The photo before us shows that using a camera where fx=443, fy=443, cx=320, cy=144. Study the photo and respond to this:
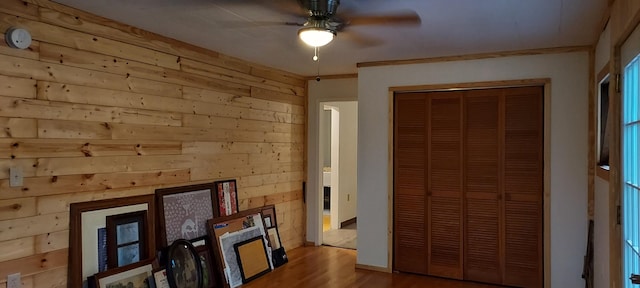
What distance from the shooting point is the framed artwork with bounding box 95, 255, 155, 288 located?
310cm

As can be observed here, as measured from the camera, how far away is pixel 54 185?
2977mm

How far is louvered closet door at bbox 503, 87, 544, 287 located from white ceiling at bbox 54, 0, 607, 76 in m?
0.58

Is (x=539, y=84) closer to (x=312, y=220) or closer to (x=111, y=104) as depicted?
(x=312, y=220)

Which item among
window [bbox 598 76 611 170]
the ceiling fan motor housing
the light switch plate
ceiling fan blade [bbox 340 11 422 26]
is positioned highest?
ceiling fan blade [bbox 340 11 422 26]

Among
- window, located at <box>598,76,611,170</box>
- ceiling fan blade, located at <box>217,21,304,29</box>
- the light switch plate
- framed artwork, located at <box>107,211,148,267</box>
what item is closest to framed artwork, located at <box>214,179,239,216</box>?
framed artwork, located at <box>107,211,148,267</box>

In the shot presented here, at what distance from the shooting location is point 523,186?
168 inches

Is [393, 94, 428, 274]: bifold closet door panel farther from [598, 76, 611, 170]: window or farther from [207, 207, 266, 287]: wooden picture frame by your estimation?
[207, 207, 266, 287]: wooden picture frame

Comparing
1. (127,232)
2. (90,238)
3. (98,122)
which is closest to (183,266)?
(127,232)

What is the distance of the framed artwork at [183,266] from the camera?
358 cm

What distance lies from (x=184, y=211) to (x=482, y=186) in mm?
2880

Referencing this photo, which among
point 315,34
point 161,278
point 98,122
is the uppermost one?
point 315,34

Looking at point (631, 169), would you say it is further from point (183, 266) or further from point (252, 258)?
point (252, 258)

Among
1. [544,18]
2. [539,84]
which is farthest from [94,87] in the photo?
[539,84]

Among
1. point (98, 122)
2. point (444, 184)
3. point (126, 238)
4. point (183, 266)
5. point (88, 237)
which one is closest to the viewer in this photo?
point (88, 237)
